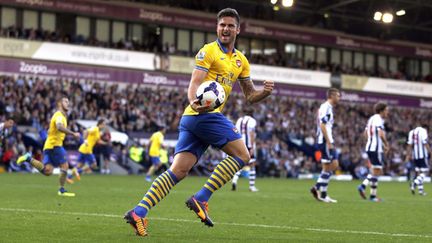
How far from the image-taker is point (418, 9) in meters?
59.5

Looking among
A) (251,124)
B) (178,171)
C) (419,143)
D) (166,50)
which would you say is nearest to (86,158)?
(251,124)

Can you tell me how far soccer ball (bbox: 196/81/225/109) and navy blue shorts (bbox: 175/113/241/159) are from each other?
0.98 ft

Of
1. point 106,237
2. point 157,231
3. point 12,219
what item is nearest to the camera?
point 106,237

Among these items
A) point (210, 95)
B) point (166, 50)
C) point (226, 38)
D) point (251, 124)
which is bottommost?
point (251, 124)

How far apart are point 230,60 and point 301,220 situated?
3849mm

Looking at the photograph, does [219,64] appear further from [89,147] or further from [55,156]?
[89,147]

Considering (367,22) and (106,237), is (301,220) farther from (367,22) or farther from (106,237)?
(367,22)

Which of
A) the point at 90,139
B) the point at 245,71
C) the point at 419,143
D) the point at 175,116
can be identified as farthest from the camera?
the point at 175,116

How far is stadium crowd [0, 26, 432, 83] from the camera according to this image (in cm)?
4278

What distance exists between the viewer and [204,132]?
28.7 ft

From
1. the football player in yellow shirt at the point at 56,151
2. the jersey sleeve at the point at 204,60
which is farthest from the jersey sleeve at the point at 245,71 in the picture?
the football player in yellow shirt at the point at 56,151

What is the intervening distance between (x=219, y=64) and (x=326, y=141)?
9.16m

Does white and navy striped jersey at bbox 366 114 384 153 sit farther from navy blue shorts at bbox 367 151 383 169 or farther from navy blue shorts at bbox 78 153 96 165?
navy blue shorts at bbox 78 153 96 165

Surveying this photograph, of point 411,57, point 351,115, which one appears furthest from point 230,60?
point 411,57
